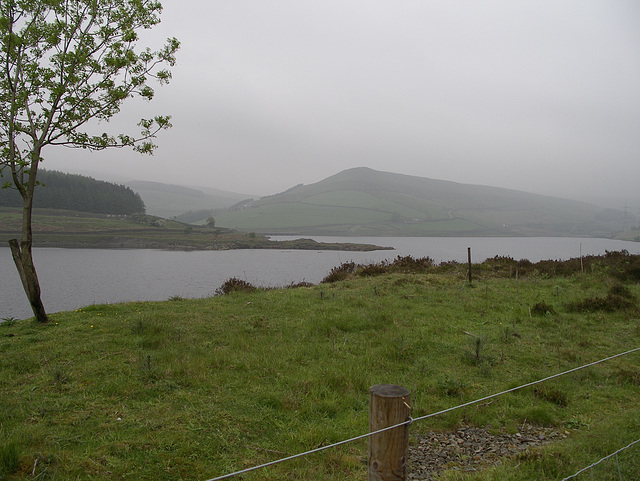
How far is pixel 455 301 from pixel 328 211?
16884 centimetres

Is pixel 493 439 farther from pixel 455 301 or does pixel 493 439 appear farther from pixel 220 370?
pixel 455 301

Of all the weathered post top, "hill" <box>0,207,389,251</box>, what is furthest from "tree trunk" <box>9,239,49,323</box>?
"hill" <box>0,207,389,251</box>

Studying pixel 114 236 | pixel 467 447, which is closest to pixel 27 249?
pixel 467 447

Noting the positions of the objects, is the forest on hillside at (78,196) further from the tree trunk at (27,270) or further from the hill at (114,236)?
the tree trunk at (27,270)

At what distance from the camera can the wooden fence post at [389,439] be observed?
2830 mm

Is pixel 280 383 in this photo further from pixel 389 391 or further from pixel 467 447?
pixel 389 391

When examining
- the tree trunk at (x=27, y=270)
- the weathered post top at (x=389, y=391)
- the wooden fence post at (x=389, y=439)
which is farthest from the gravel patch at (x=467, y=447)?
the tree trunk at (x=27, y=270)

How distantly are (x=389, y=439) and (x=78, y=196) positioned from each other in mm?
120463

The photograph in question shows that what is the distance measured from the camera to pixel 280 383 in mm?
6797

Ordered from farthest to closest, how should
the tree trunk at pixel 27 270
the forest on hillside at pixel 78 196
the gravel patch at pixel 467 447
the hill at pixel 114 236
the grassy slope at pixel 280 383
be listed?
the forest on hillside at pixel 78 196, the hill at pixel 114 236, the tree trunk at pixel 27 270, the gravel patch at pixel 467 447, the grassy slope at pixel 280 383

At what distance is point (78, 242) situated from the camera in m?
68.3

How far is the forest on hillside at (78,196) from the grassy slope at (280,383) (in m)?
103

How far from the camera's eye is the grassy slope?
176 inches

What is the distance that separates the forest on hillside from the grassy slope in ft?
337
